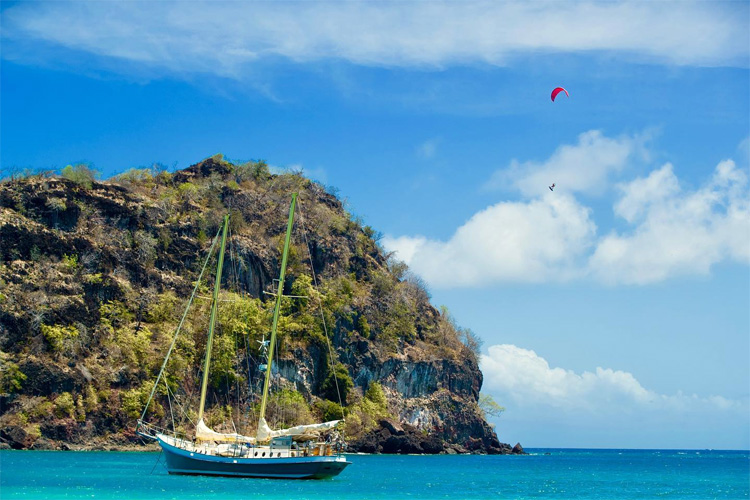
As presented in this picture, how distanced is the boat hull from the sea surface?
2.16ft

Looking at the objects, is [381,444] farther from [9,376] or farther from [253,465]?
[253,465]

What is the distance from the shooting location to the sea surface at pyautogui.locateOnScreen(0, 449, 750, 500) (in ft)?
150

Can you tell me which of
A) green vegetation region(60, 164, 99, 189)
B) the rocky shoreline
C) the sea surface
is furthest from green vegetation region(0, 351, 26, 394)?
green vegetation region(60, 164, 99, 189)

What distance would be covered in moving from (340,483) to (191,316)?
2085 inches

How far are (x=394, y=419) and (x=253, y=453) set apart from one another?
2361 inches

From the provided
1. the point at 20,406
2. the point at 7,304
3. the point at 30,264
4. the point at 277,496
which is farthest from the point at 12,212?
the point at 277,496

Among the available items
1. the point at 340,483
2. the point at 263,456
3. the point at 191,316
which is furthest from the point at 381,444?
the point at 263,456

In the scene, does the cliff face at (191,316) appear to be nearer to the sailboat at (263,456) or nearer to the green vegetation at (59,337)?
the green vegetation at (59,337)

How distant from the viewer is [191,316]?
103688 millimetres

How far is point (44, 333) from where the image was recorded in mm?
90750

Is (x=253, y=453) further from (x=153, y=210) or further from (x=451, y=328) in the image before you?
(x=451, y=328)

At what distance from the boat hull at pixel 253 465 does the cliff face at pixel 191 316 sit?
3704cm

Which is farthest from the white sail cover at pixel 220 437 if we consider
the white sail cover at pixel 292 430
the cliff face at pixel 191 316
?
the cliff face at pixel 191 316

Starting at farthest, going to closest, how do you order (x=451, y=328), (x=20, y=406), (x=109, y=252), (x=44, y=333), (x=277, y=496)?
(x=451, y=328), (x=109, y=252), (x=44, y=333), (x=20, y=406), (x=277, y=496)
